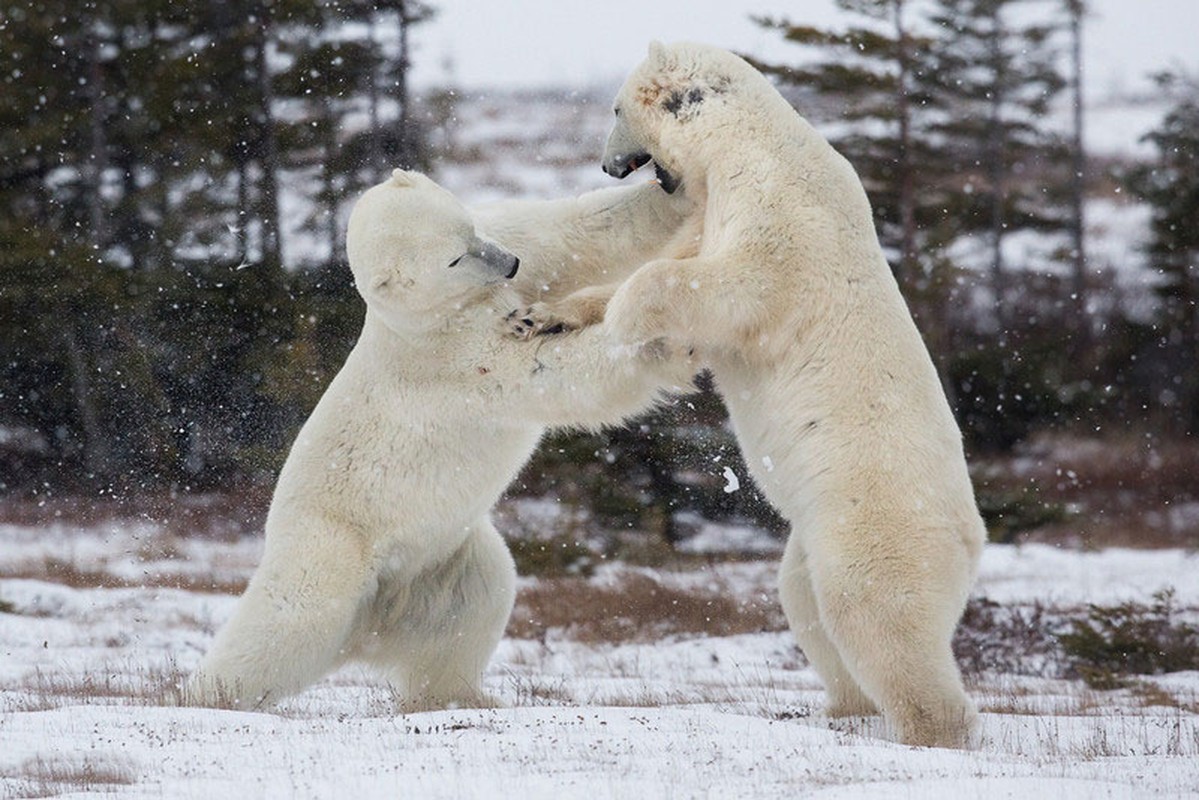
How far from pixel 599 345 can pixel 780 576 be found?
1206mm

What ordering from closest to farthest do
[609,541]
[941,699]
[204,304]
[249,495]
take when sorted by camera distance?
[941,699] < [609,541] < [204,304] < [249,495]

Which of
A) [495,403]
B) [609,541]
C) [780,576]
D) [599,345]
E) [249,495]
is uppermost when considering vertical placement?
[599,345]

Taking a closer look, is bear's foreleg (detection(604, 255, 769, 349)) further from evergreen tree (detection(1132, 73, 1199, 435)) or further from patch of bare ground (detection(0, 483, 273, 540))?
evergreen tree (detection(1132, 73, 1199, 435))

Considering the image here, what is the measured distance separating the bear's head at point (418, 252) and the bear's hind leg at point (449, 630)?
1.31 metres

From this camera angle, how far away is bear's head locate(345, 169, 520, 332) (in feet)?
17.8

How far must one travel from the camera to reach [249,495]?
643 inches

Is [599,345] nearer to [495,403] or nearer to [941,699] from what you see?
[495,403]

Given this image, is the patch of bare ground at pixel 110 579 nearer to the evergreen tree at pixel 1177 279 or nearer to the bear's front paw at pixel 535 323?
the bear's front paw at pixel 535 323

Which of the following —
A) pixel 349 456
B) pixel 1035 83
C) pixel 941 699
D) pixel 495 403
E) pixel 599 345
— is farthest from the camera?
pixel 1035 83

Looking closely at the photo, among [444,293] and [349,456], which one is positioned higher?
[444,293]

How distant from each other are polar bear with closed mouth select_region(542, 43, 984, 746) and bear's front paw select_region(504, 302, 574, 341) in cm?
43

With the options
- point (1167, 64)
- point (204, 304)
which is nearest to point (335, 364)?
point (204, 304)

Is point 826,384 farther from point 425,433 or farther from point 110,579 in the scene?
point 110,579

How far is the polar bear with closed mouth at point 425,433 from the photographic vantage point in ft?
17.9
